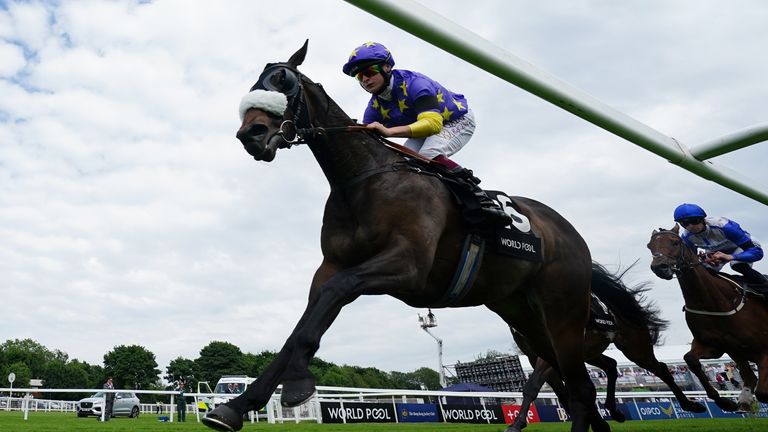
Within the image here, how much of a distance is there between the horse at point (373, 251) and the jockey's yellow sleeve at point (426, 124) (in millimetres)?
206

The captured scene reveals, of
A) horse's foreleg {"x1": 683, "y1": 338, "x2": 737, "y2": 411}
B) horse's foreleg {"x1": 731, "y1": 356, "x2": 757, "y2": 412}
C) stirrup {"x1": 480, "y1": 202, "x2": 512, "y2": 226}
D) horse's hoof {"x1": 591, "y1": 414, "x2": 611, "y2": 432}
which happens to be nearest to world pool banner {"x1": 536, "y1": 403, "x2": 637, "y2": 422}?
horse's foreleg {"x1": 683, "y1": 338, "x2": 737, "y2": 411}

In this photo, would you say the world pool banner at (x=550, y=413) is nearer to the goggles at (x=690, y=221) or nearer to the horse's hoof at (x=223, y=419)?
the goggles at (x=690, y=221)

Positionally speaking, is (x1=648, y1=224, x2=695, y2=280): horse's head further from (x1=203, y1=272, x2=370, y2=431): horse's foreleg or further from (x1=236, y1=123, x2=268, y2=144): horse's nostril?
(x1=236, y1=123, x2=268, y2=144): horse's nostril

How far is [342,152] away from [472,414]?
49.5 ft

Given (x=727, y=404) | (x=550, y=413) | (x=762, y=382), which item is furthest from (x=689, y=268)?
(x=550, y=413)

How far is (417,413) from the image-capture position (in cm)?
1661

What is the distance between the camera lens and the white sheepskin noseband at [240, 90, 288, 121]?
138 inches

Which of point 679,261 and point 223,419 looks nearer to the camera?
point 223,419

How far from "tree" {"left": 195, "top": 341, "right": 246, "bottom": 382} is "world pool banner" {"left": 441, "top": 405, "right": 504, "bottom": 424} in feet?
255

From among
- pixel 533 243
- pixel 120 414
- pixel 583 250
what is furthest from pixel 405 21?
pixel 120 414

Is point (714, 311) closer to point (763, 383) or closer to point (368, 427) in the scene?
point (763, 383)

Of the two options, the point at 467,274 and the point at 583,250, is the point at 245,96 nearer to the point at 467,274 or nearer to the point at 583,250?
the point at 467,274

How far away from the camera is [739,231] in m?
8.48

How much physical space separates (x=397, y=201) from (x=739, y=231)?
6912mm
